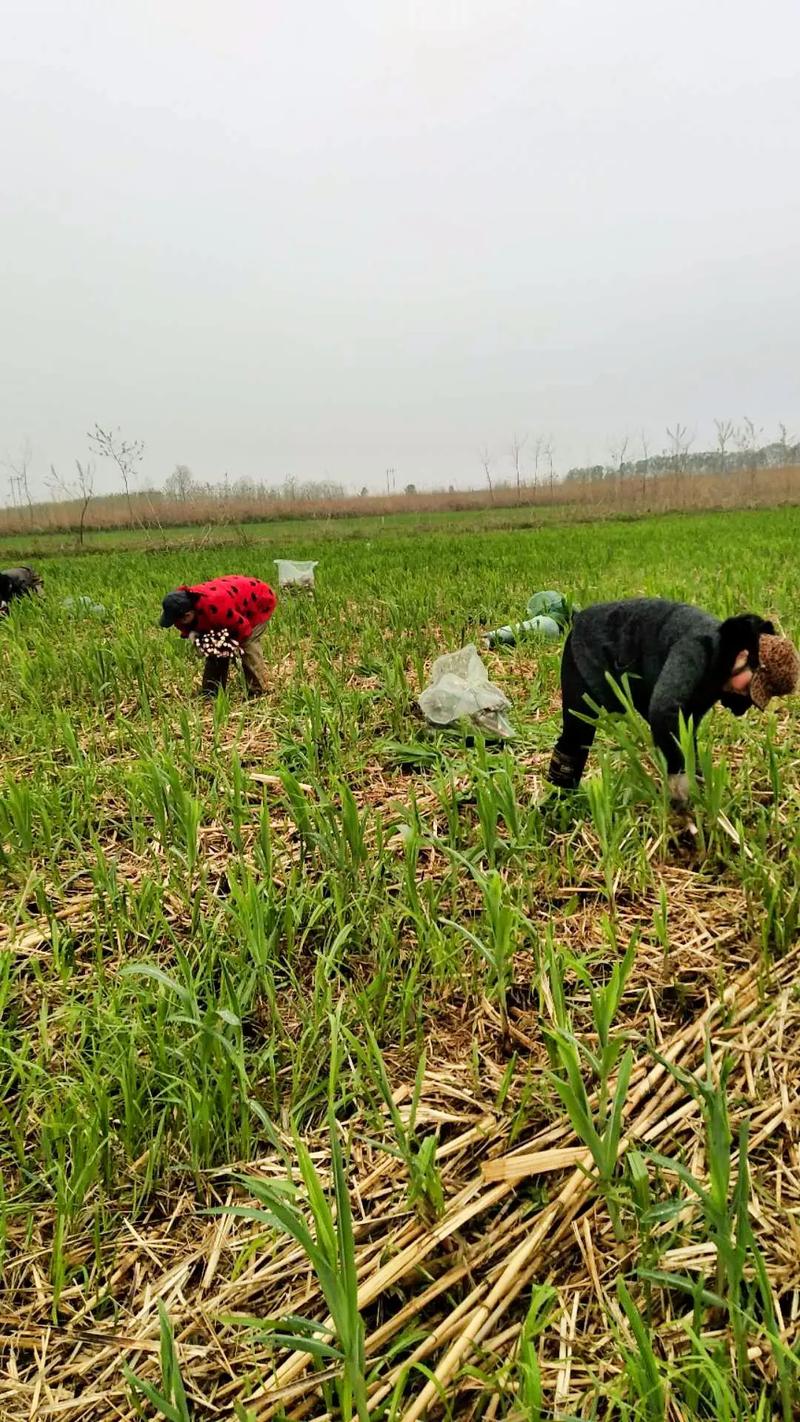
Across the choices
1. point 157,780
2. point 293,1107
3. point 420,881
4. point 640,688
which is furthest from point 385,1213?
point 640,688

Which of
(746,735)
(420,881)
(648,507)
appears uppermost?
(648,507)

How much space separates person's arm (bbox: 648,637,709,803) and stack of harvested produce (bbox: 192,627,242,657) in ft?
7.53

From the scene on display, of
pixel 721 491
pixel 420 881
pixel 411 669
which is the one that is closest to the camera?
pixel 420 881

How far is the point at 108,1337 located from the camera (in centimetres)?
96

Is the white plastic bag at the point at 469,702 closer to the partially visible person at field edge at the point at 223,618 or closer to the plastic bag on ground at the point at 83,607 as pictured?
the partially visible person at field edge at the point at 223,618

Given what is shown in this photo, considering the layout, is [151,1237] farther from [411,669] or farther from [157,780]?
[411,669]

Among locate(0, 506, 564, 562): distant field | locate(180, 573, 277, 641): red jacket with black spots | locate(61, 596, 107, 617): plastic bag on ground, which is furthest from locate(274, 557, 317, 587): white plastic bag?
locate(0, 506, 564, 562): distant field

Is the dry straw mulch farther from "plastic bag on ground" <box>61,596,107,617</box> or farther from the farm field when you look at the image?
"plastic bag on ground" <box>61,596,107,617</box>

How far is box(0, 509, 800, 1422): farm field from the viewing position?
0.85m

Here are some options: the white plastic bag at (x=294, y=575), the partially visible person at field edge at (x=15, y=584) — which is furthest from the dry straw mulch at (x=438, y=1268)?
the partially visible person at field edge at (x=15, y=584)

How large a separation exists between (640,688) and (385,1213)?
5.22 ft

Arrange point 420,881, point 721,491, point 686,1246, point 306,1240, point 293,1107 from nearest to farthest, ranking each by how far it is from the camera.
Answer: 1. point 306,1240
2. point 686,1246
3. point 293,1107
4. point 420,881
5. point 721,491

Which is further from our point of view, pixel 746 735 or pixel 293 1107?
pixel 746 735

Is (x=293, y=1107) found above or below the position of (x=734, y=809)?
below
